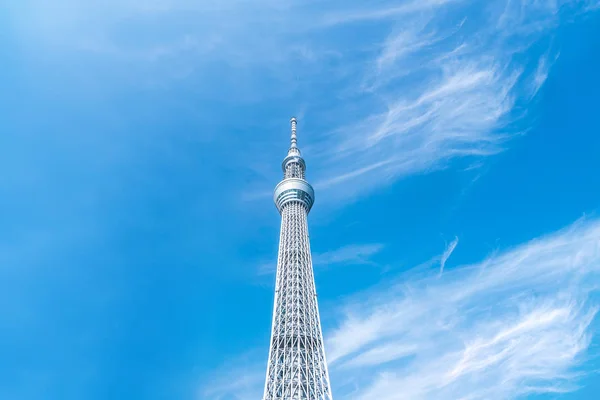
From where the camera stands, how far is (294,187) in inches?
3900

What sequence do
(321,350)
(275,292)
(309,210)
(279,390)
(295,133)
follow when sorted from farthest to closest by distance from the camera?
(295,133)
(309,210)
(275,292)
(321,350)
(279,390)

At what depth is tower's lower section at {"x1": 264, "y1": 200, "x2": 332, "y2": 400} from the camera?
71.6 meters

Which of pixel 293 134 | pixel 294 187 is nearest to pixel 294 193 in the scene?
pixel 294 187

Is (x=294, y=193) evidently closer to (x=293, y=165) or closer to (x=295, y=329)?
(x=293, y=165)

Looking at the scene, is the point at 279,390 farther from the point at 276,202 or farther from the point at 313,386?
the point at 276,202

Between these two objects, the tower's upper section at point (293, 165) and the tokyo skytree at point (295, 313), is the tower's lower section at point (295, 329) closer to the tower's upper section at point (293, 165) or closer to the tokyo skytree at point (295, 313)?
the tokyo skytree at point (295, 313)

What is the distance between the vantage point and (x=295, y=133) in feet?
384

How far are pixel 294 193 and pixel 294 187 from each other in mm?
1210

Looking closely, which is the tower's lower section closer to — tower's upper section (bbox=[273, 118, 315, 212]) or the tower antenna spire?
tower's upper section (bbox=[273, 118, 315, 212])

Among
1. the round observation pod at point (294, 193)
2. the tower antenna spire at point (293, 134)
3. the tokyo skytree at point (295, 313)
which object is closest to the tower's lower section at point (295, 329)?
the tokyo skytree at point (295, 313)

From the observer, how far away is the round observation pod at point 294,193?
99.1 meters

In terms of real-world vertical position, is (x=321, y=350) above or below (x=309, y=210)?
below

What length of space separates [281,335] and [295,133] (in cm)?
5434

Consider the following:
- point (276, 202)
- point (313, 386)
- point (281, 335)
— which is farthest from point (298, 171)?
point (313, 386)
